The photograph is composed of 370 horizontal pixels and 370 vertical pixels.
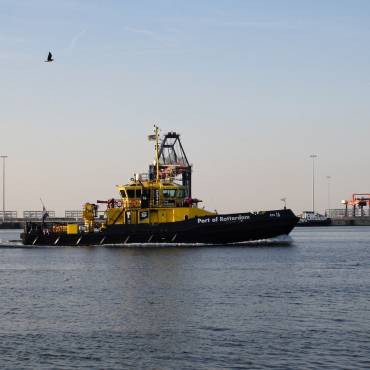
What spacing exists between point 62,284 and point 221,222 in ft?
92.7

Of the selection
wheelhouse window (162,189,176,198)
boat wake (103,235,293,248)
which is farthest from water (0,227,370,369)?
wheelhouse window (162,189,176,198)

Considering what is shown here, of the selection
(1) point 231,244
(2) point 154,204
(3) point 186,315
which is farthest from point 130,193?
(3) point 186,315

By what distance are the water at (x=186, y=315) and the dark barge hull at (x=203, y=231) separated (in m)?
12.4

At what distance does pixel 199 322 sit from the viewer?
31219 millimetres

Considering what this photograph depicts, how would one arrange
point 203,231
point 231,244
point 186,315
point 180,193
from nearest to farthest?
point 186,315 → point 203,231 → point 180,193 → point 231,244

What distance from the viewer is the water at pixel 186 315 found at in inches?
997

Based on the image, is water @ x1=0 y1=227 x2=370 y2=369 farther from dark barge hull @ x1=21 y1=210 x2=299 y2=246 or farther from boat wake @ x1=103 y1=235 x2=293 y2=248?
boat wake @ x1=103 y1=235 x2=293 y2=248

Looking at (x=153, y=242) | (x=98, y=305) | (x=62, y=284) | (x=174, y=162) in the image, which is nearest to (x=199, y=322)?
(x=98, y=305)

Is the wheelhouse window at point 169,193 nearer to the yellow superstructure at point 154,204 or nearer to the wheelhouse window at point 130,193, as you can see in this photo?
the yellow superstructure at point 154,204

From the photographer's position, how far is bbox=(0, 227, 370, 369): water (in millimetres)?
25328

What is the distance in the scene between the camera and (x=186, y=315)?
108 feet

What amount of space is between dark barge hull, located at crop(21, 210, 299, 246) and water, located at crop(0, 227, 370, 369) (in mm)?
12398

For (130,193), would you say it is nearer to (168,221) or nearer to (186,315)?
(168,221)

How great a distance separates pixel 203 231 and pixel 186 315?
38.6m
